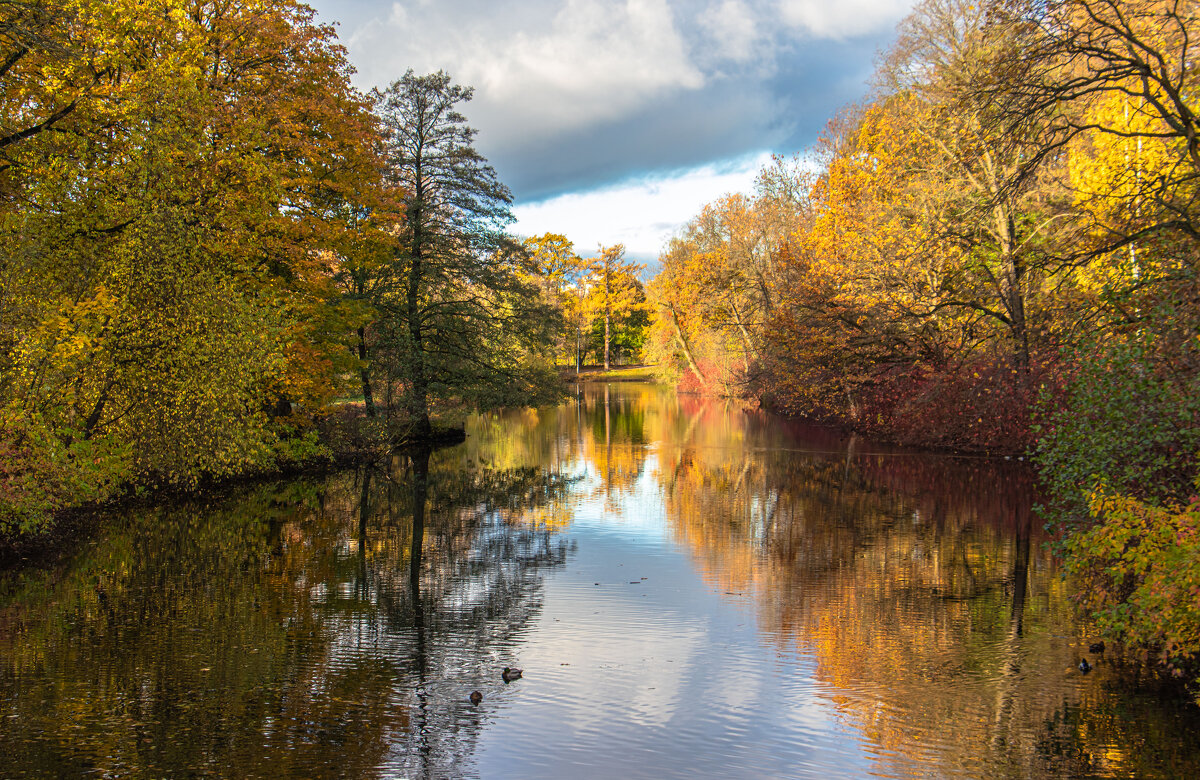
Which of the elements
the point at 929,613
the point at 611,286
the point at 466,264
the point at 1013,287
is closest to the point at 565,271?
the point at 611,286

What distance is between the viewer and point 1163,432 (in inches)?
338

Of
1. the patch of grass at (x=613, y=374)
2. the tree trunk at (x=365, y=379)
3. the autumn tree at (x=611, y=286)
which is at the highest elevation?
the autumn tree at (x=611, y=286)

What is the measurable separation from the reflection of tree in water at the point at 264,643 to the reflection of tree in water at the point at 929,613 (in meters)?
3.78

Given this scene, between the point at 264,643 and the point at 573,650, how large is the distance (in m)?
3.82

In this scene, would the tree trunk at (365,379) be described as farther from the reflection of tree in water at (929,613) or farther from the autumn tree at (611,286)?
the autumn tree at (611,286)

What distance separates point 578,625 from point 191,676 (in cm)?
465

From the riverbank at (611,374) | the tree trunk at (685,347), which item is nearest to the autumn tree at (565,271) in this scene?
the riverbank at (611,374)

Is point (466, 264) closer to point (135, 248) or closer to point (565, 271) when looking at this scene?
point (135, 248)

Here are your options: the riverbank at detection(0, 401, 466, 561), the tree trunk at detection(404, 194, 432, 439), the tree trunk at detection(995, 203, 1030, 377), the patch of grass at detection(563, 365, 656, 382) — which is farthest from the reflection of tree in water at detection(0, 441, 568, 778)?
the patch of grass at detection(563, 365, 656, 382)

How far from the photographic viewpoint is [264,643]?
9773 millimetres

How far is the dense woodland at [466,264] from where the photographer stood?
9.95m

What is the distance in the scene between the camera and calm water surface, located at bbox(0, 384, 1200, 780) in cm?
697

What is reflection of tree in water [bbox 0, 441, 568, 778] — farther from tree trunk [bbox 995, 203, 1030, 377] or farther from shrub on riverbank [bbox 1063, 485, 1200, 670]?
tree trunk [bbox 995, 203, 1030, 377]

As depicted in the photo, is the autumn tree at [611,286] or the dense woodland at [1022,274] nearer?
the dense woodland at [1022,274]
